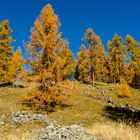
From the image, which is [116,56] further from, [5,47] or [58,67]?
[58,67]

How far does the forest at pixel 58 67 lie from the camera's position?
30.4 metres

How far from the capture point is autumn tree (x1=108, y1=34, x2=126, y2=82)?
2640 inches

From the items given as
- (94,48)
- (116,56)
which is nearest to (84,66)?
(94,48)

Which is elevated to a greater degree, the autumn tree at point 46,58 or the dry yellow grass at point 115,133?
the autumn tree at point 46,58

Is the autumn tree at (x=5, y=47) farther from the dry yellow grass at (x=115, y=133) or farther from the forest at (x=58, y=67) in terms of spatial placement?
the dry yellow grass at (x=115, y=133)

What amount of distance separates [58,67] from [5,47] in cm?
2093

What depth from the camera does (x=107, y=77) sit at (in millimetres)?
75062

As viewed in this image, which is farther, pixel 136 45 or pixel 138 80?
pixel 136 45

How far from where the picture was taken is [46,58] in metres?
30.7

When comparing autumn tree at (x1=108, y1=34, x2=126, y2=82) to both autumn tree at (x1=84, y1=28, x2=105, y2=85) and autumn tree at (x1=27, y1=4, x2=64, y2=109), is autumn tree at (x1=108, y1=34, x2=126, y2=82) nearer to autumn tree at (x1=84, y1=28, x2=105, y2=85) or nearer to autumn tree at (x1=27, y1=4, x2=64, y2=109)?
autumn tree at (x1=84, y1=28, x2=105, y2=85)

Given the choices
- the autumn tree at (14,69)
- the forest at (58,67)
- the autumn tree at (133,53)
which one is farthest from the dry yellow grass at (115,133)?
the autumn tree at (133,53)

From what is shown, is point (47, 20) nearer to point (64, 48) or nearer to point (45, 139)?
point (64, 48)

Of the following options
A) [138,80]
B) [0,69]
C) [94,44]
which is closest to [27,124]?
[0,69]

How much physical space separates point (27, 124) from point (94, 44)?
4003cm
